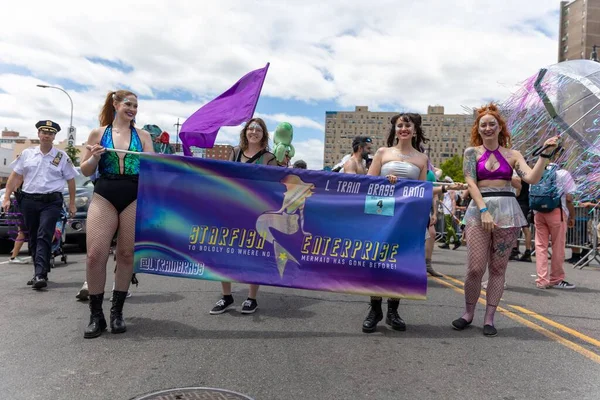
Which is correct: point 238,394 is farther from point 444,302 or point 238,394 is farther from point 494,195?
point 444,302

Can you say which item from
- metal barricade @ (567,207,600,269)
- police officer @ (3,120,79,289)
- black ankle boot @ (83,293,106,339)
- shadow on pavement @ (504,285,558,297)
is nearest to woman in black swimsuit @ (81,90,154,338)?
black ankle boot @ (83,293,106,339)

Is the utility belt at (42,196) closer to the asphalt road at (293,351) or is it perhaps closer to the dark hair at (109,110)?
the asphalt road at (293,351)

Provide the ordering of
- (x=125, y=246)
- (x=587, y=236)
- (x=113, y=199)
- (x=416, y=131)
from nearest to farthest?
(x=113, y=199) < (x=125, y=246) < (x=416, y=131) < (x=587, y=236)

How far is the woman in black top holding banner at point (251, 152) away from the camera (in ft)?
16.4

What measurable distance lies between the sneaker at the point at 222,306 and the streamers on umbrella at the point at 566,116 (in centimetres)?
316

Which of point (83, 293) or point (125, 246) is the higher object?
point (125, 246)

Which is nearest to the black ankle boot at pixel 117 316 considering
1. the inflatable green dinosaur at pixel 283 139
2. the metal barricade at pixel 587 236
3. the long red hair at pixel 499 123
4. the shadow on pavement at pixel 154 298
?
the shadow on pavement at pixel 154 298

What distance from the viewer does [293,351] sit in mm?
3861

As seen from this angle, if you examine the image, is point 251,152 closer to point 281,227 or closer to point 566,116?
point 281,227

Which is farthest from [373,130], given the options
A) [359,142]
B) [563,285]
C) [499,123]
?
[499,123]

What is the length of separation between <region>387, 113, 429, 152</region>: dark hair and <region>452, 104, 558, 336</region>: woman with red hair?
1.52 feet

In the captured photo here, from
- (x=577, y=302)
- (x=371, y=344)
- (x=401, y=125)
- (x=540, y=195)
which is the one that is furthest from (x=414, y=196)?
(x=540, y=195)

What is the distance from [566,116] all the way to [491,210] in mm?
1031

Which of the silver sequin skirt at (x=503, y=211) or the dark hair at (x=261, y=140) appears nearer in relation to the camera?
the silver sequin skirt at (x=503, y=211)
